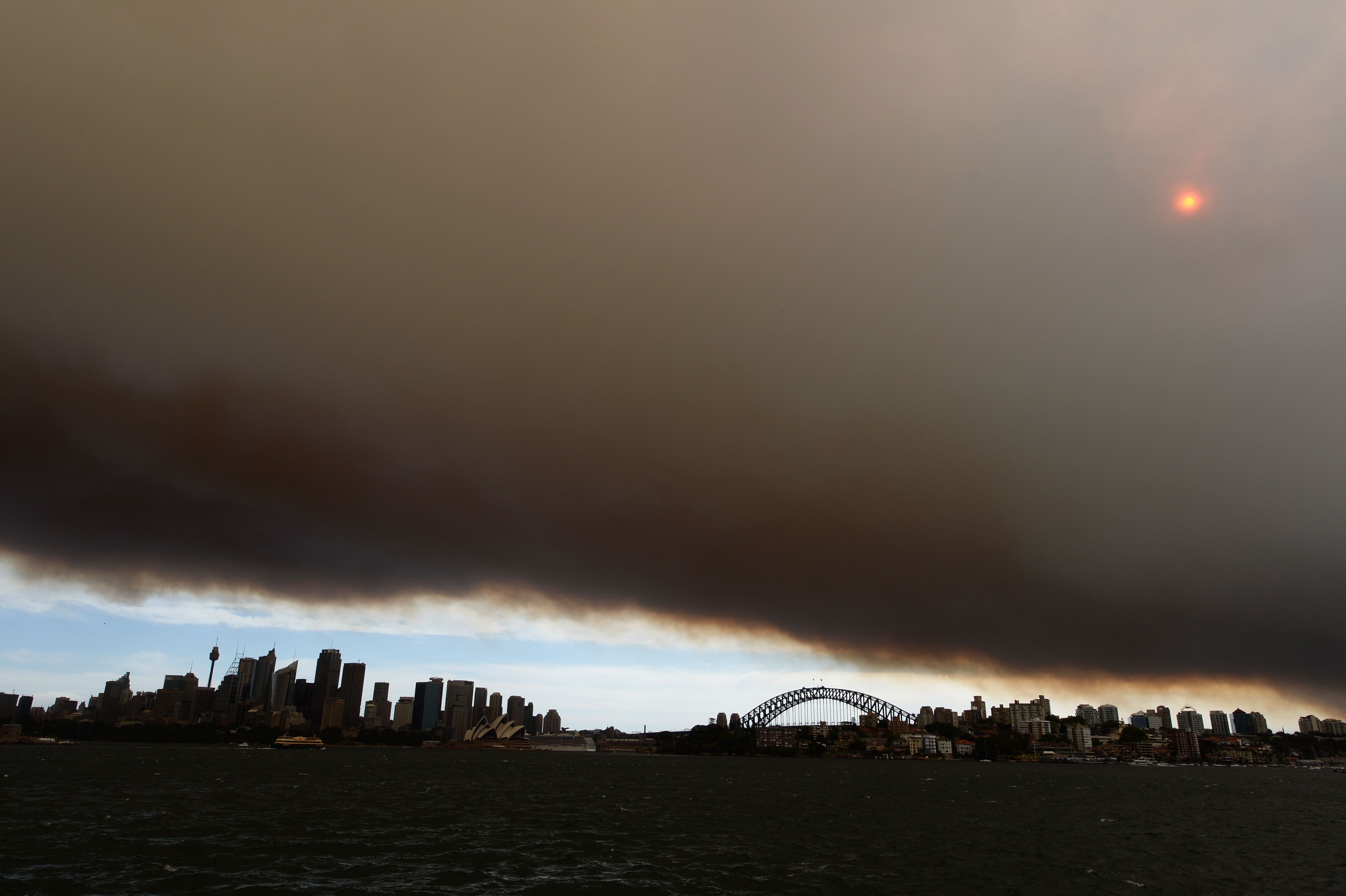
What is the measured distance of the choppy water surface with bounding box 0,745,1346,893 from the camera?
42.3m

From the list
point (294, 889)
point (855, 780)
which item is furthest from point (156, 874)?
point (855, 780)

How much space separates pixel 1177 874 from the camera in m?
50.9

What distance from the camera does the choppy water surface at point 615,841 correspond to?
1665 inches

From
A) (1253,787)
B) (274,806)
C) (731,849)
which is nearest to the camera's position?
(731,849)

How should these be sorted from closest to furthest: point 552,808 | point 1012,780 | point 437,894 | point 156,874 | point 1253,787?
1. point 437,894
2. point 156,874
3. point 552,808
4. point 1253,787
5. point 1012,780

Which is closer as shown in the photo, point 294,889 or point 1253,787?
point 294,889

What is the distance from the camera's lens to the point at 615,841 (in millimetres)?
58906

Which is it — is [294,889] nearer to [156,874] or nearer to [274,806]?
[156,874]

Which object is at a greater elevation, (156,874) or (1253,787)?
(156,874)

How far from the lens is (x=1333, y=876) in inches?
2040

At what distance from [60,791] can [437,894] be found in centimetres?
8134

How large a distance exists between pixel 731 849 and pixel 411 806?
41.1 meters

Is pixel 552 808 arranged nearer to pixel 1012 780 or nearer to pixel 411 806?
pixel 411 806

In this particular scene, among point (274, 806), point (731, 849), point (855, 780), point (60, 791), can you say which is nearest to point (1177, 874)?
point (731, 849)
